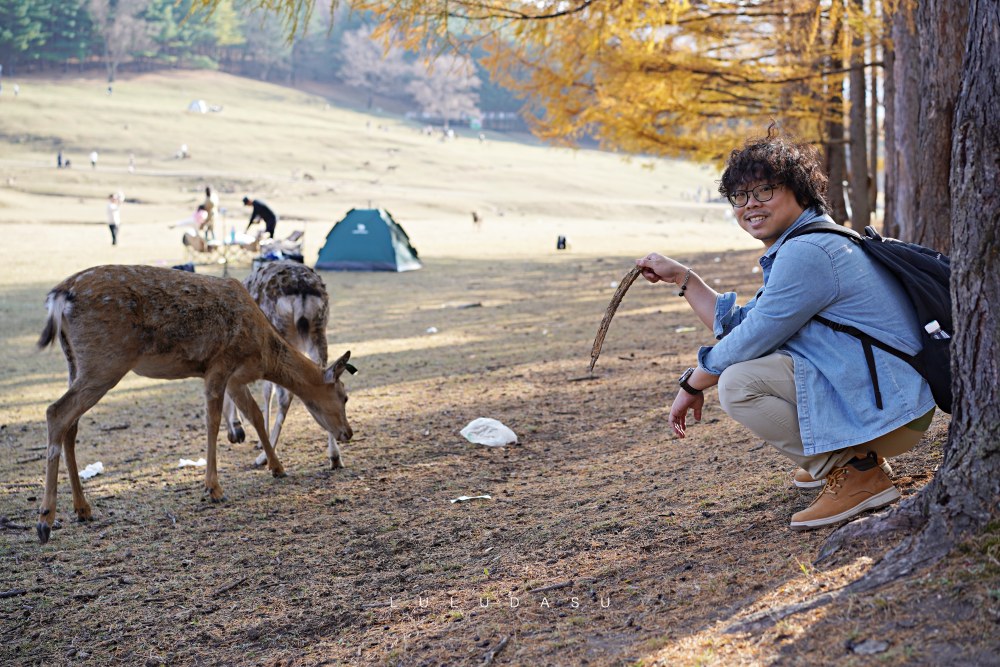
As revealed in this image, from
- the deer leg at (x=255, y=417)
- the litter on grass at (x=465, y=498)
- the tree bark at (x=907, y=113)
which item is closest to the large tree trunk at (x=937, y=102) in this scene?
the tree bark at (x=907, y=113)

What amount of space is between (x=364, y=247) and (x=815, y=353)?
19.1 metres

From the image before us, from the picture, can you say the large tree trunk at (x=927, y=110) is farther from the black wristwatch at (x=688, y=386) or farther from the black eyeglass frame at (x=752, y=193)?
the black wristwatch at (x=688, y=386)

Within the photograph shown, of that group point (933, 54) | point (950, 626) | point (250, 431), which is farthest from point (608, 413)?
point (950, 626)

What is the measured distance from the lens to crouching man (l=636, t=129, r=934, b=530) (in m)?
3.73

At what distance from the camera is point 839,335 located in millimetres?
3787

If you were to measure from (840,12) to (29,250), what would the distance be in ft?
68.5

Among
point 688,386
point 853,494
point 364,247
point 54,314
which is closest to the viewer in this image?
point 853,494

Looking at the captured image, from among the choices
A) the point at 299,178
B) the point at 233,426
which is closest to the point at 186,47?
the point at 299,178

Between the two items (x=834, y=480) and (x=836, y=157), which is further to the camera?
(x=836, y=157)

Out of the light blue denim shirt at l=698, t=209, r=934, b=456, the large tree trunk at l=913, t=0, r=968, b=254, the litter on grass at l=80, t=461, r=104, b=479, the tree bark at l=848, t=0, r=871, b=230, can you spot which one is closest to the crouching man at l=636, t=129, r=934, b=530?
the light blue denim shirt at l=698, t=209, r=934, b=456

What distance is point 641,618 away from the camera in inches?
139

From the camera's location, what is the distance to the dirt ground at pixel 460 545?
3219mm

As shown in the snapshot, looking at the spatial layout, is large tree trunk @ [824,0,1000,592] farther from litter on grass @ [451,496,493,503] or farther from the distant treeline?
the distant treeline

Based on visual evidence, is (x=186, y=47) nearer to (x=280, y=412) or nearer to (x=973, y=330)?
(x=280, y=412)
